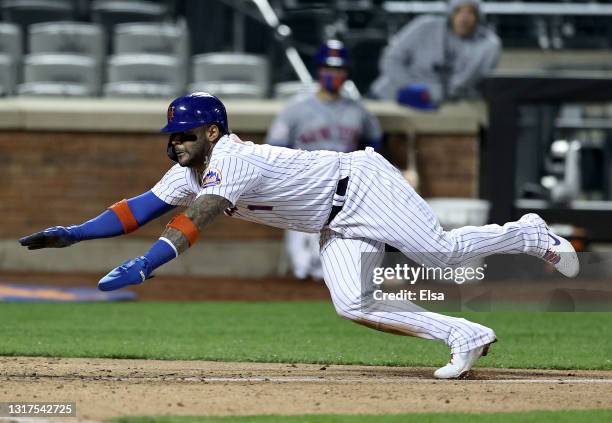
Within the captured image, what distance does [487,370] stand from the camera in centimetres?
707

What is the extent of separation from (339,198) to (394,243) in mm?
355

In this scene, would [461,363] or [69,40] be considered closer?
[461,363]

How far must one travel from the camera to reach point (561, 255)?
22.0 feet

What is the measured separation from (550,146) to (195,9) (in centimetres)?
449

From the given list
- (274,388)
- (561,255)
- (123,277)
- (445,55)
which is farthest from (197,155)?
(445,55)

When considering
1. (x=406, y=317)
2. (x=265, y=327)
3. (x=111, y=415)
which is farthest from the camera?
(x=265, y=327)

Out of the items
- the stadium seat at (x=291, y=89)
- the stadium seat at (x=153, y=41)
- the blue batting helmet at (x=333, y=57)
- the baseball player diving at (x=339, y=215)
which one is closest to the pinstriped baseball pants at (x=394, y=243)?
→ the baseball player diving at (x=339, y=215)

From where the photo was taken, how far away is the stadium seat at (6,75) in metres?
13.8

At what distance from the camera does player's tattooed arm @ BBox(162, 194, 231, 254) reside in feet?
19.5

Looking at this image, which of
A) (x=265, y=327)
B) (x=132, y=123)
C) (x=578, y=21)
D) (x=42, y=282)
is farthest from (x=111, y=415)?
(x=578, y=21)

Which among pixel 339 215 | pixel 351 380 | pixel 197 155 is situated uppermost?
pixel 197 155

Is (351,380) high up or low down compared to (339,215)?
down

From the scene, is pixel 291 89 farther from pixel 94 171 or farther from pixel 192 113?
pixel 192 113

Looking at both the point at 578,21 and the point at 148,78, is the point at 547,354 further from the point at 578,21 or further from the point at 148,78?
the point at 578,21
